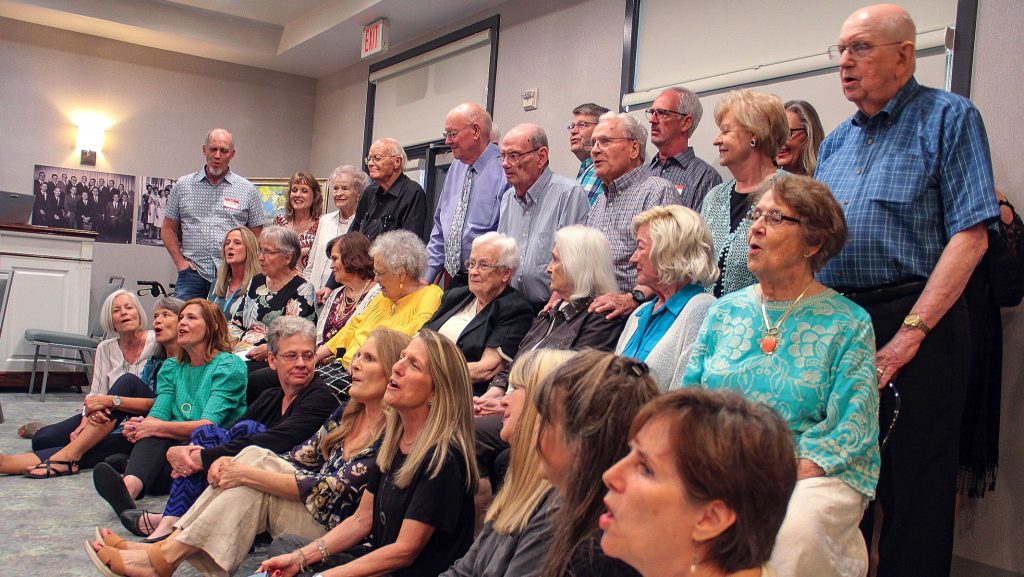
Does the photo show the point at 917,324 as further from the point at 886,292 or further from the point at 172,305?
the point at 172,305

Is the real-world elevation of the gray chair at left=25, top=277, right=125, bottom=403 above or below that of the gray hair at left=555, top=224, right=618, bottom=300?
below

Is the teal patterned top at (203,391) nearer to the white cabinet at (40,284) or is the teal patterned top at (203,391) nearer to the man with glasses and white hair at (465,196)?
the man with glasses and white hair at (465,196)

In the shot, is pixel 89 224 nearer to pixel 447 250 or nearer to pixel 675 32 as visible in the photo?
pixel 447 250

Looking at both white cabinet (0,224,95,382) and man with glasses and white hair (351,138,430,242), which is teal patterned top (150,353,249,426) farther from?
white cabinet (0,224,95,382)

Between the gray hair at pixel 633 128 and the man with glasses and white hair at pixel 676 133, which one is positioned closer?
the gray hair at pixel 633 128

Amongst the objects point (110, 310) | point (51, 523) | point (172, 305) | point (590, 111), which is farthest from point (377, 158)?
point (51, 523)

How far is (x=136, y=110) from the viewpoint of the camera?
844 cm

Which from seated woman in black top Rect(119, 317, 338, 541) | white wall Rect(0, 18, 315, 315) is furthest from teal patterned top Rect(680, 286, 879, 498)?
white wall Rect(0, 18, 315, 315)

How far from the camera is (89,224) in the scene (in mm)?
8273

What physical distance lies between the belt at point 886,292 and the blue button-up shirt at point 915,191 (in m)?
0.01

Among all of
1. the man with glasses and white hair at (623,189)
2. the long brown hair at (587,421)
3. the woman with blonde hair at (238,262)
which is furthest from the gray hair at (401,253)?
the long brown hair at (587,421)

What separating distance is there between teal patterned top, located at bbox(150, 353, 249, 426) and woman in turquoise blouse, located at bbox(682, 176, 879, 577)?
2.46m

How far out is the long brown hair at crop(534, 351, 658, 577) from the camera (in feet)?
4.99

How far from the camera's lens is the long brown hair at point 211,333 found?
160 inches
